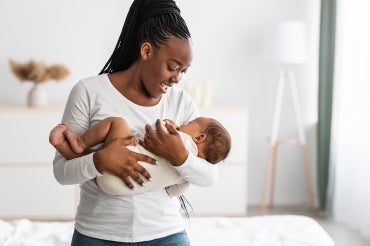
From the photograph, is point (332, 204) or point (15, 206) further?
point (332, 204)

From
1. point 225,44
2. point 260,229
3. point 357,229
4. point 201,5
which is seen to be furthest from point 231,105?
point 260,229

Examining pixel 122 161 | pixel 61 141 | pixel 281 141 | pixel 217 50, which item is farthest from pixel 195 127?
pixel 217 50

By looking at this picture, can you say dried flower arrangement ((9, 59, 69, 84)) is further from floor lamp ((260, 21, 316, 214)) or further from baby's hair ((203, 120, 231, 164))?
baby's hair ((203, 120, 231, 164))

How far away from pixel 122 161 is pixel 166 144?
12 centimetres

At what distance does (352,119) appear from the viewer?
14.2ft

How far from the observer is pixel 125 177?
1.57 m

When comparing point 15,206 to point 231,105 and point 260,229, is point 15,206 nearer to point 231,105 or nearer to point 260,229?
point 231,105

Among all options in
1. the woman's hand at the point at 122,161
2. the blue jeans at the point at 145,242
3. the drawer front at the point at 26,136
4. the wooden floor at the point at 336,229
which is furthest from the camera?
the drawer front at the point at 26,136

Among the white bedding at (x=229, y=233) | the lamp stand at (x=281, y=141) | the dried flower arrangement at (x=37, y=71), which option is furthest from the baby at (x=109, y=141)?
the lamp stand at (x=281, y=141)

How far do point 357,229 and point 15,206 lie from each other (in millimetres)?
2381

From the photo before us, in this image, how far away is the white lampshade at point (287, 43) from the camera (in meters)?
4.47

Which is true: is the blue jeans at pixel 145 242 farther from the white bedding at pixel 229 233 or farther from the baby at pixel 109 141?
the white bedding at pixel 229 233

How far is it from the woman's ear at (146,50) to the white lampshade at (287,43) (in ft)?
9.62

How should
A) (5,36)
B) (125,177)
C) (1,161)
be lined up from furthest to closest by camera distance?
(5,36) < (1,161) < (125,177)
